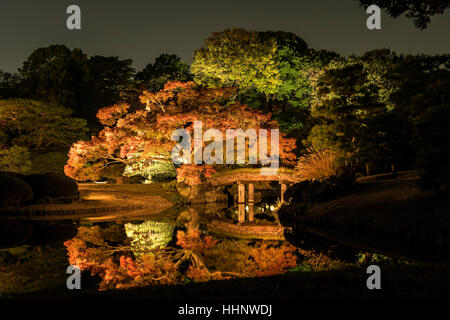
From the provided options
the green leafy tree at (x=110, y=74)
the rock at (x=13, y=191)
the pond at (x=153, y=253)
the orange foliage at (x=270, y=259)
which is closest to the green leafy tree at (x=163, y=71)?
the green leafy tree at (x=110, y=74)

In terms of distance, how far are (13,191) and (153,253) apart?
10768 mm

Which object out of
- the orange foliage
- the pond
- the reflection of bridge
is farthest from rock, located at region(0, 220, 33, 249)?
the reflection of bridge

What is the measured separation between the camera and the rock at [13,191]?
19844 millimetres

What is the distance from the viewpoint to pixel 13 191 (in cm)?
2000

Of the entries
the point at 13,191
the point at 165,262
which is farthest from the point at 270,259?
the point at 13,191

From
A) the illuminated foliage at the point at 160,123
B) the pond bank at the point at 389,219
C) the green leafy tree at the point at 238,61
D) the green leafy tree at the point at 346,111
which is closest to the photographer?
the pond bank at the point at 389,219

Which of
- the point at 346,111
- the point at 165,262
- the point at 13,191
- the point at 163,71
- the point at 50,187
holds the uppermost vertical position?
the point at 163,71

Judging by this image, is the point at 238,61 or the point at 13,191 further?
the point at 238,61

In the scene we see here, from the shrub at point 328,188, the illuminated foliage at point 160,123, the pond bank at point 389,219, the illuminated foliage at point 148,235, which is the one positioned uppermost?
the illuminated foliage at point 160,123

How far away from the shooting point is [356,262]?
10.2 meters

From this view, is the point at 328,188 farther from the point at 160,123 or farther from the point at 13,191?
the point at 13,191

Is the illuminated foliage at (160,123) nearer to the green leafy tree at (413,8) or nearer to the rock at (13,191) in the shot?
the rock at (13,191)

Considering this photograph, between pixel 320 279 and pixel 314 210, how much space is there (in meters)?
11.9

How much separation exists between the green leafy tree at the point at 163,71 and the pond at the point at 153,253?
766 inches
